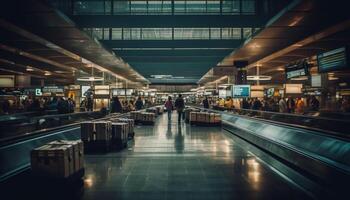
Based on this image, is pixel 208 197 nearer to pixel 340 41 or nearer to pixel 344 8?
pixel 344 8

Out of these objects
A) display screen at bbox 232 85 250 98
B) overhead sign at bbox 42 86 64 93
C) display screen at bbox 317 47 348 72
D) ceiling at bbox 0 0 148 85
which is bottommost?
display screen at bbox 232 85 250 98

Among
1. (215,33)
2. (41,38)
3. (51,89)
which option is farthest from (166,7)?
(51,89)

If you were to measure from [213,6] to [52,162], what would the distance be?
23157 millimetres

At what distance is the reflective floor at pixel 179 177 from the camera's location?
Answer: 19.8ft

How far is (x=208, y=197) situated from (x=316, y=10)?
30.3 feet

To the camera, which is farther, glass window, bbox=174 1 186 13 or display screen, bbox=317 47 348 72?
glass window, bbox=174 1 186 13

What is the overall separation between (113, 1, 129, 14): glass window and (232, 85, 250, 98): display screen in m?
10.6

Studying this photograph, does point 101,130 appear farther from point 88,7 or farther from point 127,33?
point 127,33

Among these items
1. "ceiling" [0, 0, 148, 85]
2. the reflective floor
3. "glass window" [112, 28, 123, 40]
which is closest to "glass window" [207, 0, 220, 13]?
"ceiling" [0, 0, 148, 85]

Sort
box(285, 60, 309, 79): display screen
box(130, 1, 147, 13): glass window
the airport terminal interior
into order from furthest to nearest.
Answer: box(130, 1, 147, 13): glass window < box(285, 60, 309, 79): display screen < the airport terminal interior

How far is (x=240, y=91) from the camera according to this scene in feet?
79.0

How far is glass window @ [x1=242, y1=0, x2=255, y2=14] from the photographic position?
2548cm

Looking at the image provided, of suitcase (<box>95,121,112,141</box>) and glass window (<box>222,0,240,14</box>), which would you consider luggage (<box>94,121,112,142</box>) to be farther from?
glass window (<box>222,0,240,14</box>)

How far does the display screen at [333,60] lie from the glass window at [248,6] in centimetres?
1284
